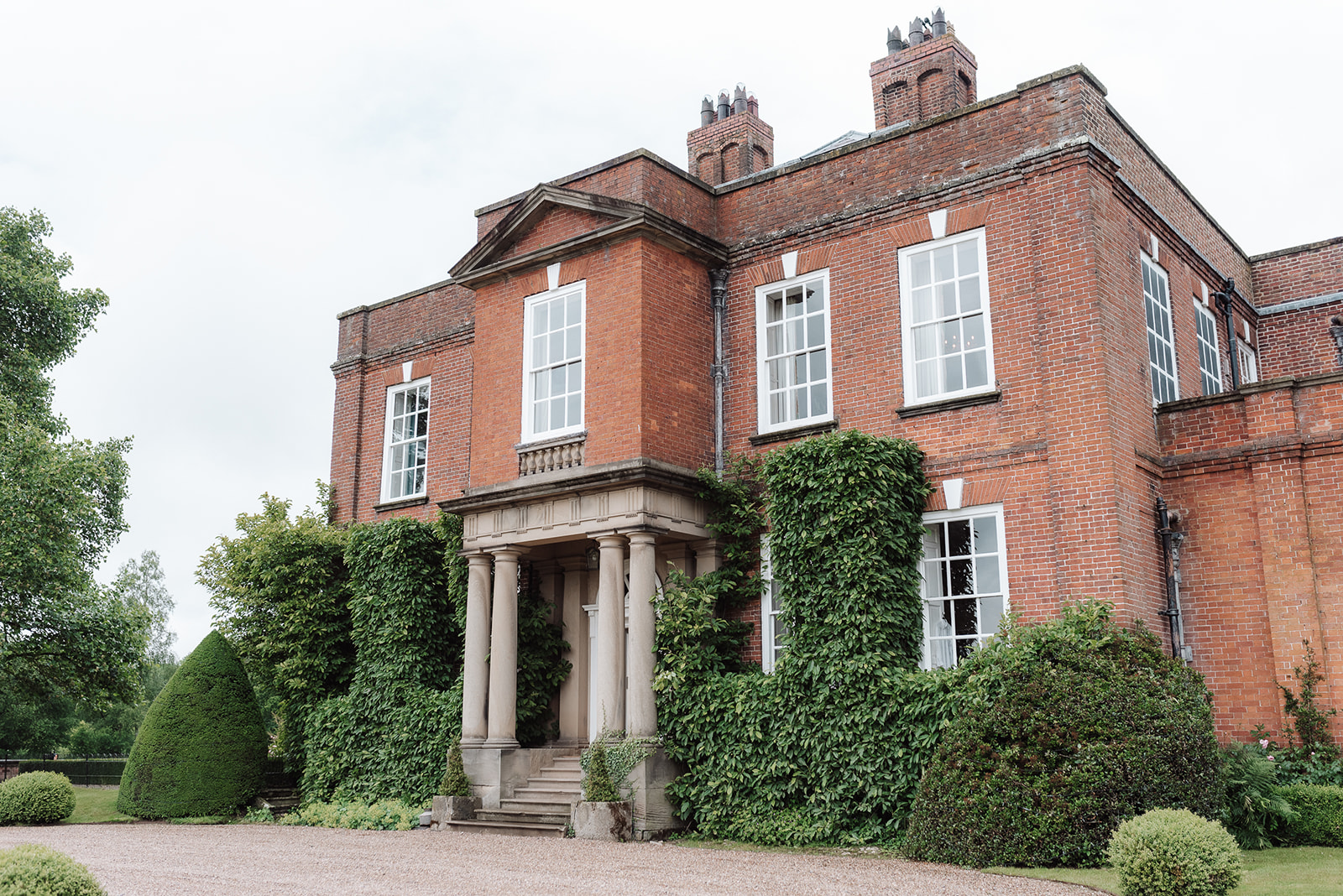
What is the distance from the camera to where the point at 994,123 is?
14.2 metres

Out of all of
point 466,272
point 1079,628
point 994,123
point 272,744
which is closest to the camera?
point 1079,628

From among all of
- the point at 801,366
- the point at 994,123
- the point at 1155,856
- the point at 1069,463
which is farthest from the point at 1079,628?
the point at 994,123

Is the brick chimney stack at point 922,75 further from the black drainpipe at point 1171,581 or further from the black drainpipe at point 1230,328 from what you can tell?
the black drainpipe at point 1171,581

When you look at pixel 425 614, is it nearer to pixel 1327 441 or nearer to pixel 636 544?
pixel 636 544

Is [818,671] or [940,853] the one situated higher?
[818,671]

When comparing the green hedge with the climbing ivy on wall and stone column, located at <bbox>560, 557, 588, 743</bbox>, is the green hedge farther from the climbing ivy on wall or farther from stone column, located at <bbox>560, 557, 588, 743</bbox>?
the climbing ivy on wall

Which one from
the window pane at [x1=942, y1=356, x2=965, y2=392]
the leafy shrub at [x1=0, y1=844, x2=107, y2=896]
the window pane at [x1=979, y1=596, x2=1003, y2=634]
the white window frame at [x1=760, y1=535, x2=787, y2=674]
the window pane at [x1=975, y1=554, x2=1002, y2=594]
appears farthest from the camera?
the white window frame at [x1=760, y1=535, x2=787, y2=674]

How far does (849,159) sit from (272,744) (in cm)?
1563

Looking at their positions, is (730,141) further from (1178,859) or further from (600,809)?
(1178,859)

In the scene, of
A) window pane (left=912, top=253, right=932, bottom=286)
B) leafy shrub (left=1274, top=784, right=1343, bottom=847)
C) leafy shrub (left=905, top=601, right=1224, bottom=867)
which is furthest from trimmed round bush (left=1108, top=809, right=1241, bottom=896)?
window pane (left=912, top=253, right=932, bottom=286)

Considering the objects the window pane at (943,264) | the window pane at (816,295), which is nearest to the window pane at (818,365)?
the window pane at (816,295)

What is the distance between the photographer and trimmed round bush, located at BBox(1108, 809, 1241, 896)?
25.7ft

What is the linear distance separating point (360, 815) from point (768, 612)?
676 centimetres

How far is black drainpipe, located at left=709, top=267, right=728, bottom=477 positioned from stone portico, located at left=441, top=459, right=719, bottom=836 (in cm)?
106
